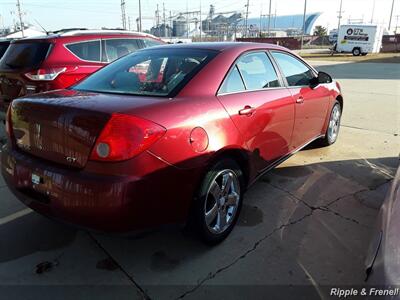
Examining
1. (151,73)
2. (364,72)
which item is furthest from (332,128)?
(364,72)

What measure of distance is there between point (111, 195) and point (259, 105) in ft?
5.61

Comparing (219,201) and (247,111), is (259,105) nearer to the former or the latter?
(247,111)

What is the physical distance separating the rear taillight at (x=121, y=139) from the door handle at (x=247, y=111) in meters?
1.06

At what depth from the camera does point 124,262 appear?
299 cm

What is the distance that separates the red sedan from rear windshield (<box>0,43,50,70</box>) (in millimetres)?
2689

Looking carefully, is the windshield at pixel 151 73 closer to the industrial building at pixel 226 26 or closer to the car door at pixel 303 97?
the car door at pixel 303 97

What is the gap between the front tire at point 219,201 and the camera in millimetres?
2912

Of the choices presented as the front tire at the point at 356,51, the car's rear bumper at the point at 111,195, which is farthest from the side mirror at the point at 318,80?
the front tire at the point at 356,51

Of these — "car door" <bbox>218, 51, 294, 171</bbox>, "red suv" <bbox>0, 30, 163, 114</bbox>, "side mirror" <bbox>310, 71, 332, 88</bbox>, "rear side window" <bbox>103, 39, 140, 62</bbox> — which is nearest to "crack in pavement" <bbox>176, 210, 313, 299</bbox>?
"car door" <bbox>218, 51, 294, 171</bbox>

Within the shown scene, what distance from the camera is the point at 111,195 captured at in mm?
2395

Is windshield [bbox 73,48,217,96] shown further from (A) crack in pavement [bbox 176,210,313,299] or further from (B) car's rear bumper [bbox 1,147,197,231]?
(A) crack in pavement [bbox 176,210,313,299]

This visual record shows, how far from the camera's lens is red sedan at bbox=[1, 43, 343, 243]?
2.45m

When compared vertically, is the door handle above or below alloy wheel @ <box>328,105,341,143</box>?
above

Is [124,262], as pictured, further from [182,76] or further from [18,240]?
[182,76]
